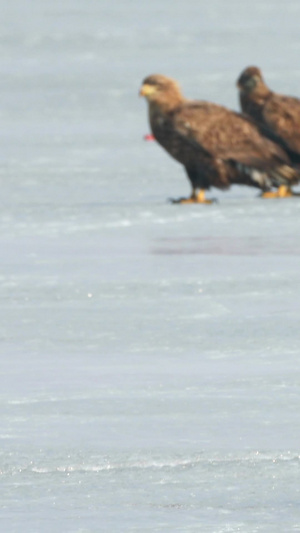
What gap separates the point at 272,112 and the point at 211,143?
1.74ft

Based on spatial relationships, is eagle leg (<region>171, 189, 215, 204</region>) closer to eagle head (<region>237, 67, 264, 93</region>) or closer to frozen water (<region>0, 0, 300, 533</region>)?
frozen water (<region>0, 0, 300, 533</region>)

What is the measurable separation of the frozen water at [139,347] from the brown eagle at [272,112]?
1.35ft

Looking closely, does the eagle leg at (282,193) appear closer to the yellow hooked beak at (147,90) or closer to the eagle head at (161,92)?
the eagle head at (161,92)

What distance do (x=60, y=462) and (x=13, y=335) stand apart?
1.61 meters

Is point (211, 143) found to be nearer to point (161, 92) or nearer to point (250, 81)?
point (161, 92)

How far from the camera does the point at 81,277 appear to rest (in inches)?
237

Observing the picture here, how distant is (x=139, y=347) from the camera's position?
14.8ft

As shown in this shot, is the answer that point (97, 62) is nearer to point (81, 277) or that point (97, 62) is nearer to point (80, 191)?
point (80, 191)

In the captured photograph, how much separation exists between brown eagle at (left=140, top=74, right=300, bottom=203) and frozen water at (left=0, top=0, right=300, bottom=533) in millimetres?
180

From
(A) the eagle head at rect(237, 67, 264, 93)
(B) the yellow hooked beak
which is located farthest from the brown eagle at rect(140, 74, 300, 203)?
(A) the eagle head at rect(237, 67, 264, 93)

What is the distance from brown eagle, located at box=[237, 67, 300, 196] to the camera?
9.80 meters

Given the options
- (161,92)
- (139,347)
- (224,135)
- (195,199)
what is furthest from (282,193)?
(139,347)

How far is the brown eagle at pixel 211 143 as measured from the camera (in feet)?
31.1

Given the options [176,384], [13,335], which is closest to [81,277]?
[13,335]
